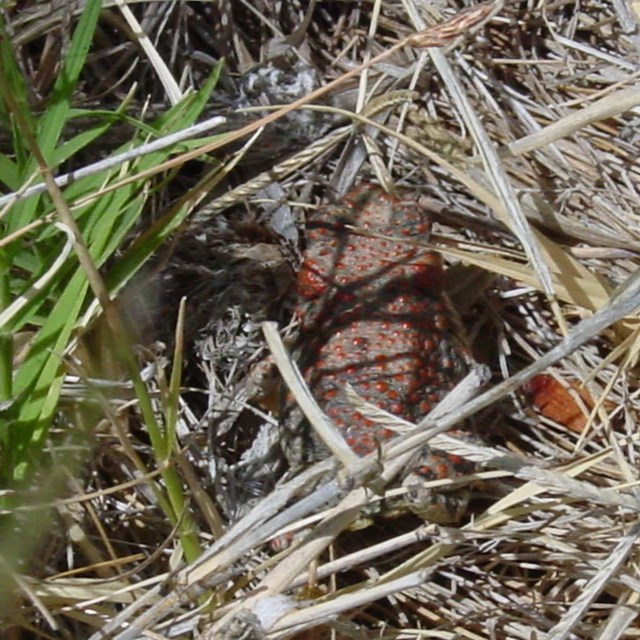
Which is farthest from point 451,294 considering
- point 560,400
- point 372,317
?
point 560,400

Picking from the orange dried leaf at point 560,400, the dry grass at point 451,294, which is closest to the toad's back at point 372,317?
the dry grass at point 451,294

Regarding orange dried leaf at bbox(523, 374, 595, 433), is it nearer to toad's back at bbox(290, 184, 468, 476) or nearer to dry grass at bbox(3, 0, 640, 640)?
dry grass at bbox(3, 0, 640, 640)

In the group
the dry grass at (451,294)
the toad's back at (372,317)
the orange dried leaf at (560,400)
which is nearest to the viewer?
the dry grass at (451,294)

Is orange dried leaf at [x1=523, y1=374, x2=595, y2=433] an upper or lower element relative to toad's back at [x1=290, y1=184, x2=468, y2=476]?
lower

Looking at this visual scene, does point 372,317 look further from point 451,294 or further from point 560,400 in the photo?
point 560,400

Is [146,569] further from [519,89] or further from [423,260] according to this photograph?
[519,89]

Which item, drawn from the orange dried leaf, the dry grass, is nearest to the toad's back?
the dry grass

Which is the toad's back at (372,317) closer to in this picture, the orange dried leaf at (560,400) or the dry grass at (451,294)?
the dry grass at (451,294)

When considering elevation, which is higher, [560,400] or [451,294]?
[451,294]
